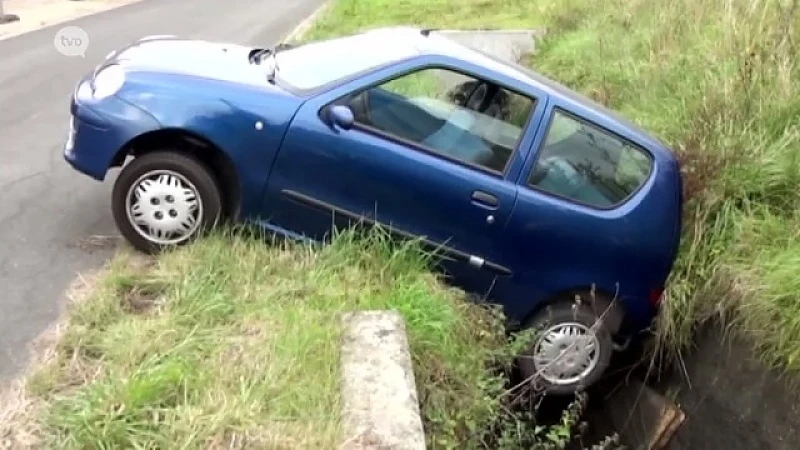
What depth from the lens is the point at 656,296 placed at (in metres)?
6.31

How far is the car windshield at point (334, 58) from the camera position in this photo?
592 centimetres

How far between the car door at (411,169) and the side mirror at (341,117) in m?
0.03

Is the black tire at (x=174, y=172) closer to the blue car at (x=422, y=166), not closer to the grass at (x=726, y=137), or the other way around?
the blue car at (x=422, y=166)

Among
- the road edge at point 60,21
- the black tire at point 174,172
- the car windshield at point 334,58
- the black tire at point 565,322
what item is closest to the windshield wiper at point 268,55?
the car windshield at point 334,58

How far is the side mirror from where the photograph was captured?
18.3ft

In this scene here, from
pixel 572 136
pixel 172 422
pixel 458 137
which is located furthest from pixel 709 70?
pixel 172 422

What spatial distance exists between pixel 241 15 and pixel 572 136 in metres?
16.4

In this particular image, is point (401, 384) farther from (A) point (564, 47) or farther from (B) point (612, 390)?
(A) point (564, 47)

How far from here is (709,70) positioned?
8.50 metres

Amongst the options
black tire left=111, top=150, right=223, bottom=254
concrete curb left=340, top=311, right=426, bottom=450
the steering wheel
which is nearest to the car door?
the steering wheel

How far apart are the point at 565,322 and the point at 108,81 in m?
3.00

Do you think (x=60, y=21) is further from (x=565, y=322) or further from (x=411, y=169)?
(x=565, y=322)

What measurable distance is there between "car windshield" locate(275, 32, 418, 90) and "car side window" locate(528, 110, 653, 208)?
99 cm

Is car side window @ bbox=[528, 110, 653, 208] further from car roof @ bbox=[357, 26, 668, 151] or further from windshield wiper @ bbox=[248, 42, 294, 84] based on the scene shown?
windshield wiper @ bbox=[248, 42, 294, 84]
